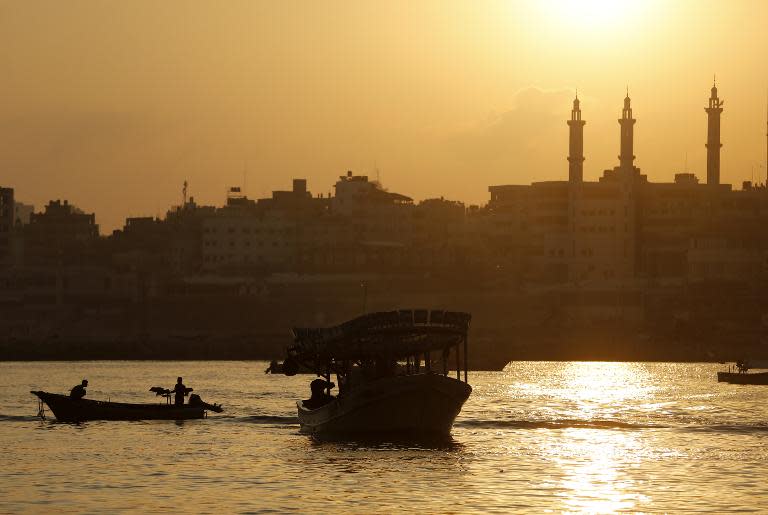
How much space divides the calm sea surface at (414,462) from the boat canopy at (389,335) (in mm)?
3539

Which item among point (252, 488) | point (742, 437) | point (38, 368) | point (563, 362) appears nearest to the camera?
point (252, 488)

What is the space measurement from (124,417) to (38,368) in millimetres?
83769

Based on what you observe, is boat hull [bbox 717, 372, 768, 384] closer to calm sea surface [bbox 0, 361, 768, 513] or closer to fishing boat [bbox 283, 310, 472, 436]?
calm sea surface [bbox 0, 361, 768, 513]

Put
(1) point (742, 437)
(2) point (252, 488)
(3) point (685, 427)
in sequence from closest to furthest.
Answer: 1. (2) point (252, 488)
2. (1) point (742, 437)
3. (3) point (685, 427)

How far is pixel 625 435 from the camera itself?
73.1 meters

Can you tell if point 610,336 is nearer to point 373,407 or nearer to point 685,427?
point 685,427

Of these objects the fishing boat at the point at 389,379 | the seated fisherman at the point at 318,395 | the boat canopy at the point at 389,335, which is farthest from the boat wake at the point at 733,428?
the seated fisherman at the point at 318,395

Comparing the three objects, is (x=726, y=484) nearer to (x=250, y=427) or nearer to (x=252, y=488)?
(x=252, y=488)

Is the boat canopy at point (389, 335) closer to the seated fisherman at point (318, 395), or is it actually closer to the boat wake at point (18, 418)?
the seated fisherman at point (318, 395)

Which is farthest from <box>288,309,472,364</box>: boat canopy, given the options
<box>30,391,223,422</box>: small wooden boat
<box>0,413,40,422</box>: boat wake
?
<box>0,413,40,422</box>: boat wake

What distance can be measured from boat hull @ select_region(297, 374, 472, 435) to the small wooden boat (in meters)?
12.1

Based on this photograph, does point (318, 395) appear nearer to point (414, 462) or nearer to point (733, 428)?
point (414, 462)

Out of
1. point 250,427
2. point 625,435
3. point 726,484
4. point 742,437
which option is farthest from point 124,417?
point 726,484

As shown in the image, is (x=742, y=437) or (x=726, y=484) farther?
(x=742, y=437)
